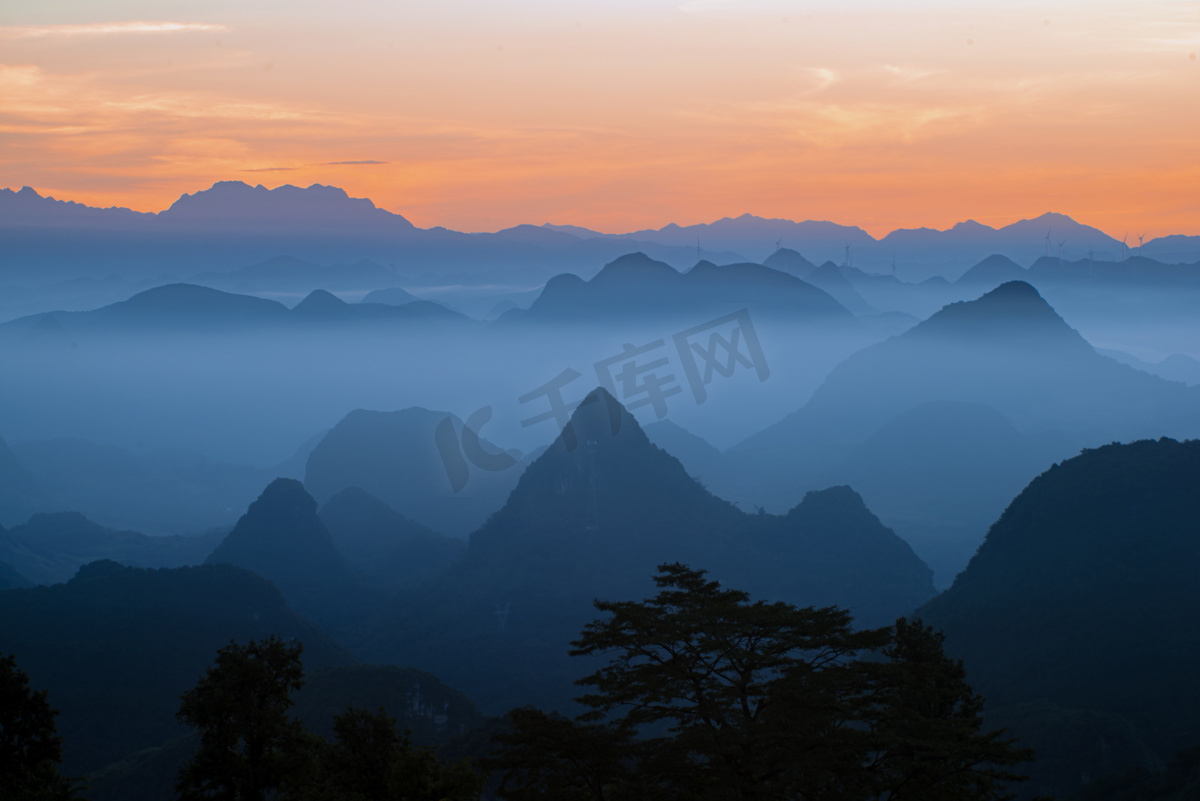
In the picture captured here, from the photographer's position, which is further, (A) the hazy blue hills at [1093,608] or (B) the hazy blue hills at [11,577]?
(B) the hazy blue hills at [11,577]

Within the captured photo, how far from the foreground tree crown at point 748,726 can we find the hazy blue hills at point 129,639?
6075cm

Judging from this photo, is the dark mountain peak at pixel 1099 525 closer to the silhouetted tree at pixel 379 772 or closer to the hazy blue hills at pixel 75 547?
the silhouetted tree at pixel 379 772

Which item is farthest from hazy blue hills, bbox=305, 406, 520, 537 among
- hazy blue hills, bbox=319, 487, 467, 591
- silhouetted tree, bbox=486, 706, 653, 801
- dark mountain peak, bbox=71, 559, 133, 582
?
silhouetted tree, bbox=486, 706, 653, 801

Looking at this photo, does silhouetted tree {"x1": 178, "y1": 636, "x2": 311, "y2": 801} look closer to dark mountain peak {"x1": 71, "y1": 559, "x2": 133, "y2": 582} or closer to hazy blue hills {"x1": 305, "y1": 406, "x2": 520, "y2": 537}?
dark mountain peak {"x1": 71, "y1": 559, "x2": 133, "y2": 582}

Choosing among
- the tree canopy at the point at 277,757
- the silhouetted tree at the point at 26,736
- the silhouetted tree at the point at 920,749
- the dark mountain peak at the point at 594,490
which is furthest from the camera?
the dark mountain peak at the point at 594,490

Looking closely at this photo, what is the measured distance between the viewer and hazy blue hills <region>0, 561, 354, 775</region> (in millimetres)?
72625

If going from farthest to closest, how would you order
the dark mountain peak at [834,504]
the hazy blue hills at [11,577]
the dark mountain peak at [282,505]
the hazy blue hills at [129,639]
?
1. the dark mountain peak at [282,505]
2. the dark mountain peak at [834,504]
3. the hazy blue hills at [11,577]
4. the hazy blue hills at [129,639]

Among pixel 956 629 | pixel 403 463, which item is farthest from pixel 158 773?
pixel 403 463

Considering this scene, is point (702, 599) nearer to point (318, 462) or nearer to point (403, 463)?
point (403, 463)

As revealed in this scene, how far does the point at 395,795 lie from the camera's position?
83.9ft

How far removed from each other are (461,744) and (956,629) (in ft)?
145

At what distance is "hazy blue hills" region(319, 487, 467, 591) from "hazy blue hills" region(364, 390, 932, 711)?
1541cm

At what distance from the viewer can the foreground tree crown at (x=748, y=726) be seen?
20125 millimetres

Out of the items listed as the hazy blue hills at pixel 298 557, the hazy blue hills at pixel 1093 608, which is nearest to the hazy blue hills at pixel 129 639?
the hazy blue hills at pixel 298 557
